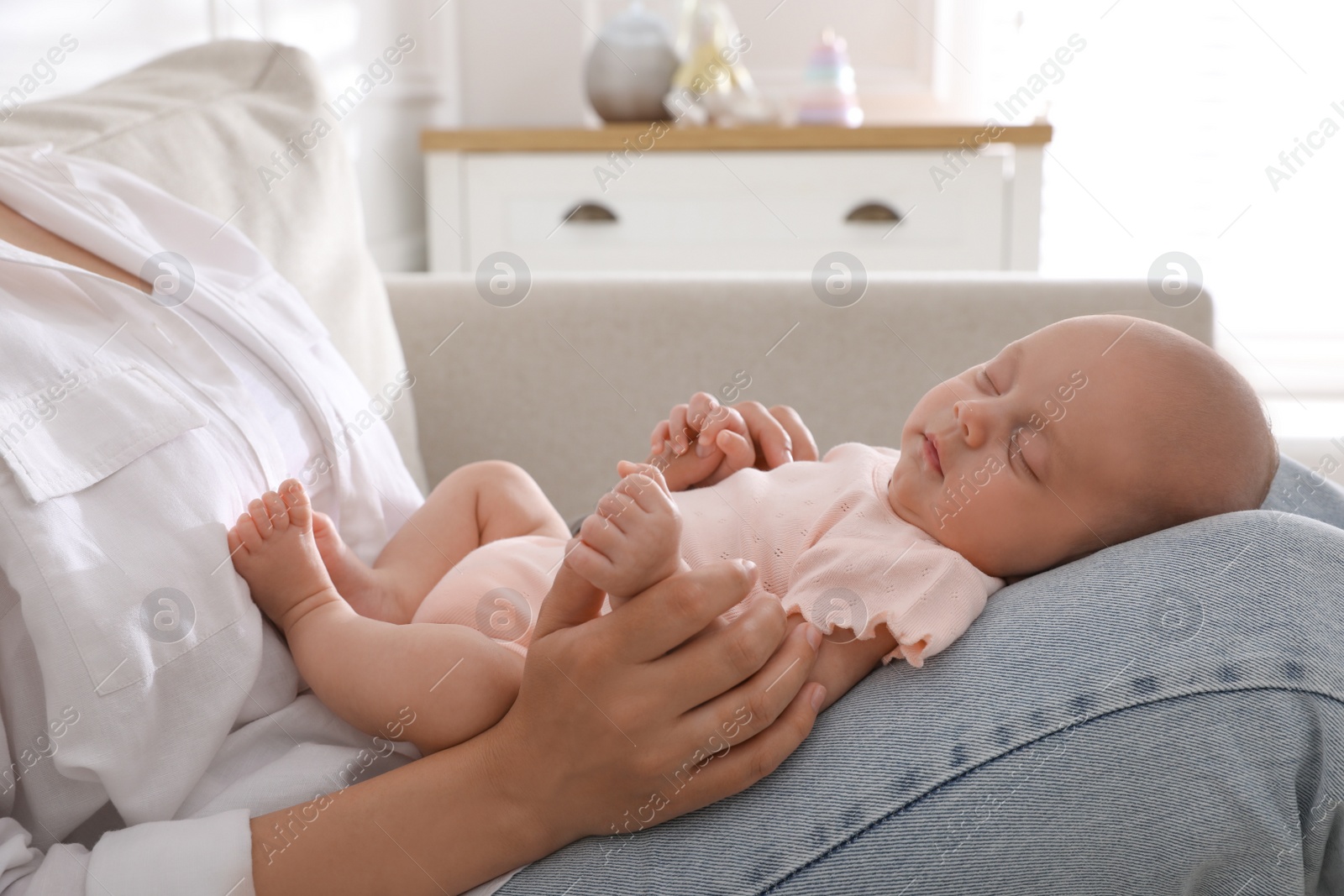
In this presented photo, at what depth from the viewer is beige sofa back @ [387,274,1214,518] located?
51.7 inches

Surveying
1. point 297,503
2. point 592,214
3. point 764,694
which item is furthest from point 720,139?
point 764,694

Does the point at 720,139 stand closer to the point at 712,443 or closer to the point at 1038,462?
the point at 712,443

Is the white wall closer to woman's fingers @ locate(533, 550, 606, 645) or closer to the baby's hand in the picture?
the baby's hand

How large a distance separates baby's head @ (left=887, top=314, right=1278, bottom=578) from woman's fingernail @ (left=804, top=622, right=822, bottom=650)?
0.17 m

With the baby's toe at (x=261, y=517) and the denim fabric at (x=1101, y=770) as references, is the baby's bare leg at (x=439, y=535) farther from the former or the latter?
the denim fabric at (x=1101, y=770)

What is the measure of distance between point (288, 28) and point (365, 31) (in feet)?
1.26

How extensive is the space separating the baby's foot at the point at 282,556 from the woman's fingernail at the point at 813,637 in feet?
1.05

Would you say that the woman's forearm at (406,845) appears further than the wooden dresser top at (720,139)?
No

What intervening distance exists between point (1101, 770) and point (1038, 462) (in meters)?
0.27

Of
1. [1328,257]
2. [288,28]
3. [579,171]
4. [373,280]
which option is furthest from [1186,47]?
[373,280]

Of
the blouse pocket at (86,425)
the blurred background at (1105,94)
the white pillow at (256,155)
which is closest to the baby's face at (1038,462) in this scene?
the blouse pocket at (86,425)

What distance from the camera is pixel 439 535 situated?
0.90 metres

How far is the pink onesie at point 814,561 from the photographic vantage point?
2.14ft

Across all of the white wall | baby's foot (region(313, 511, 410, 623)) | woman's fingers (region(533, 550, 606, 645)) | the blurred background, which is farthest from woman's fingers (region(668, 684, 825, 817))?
the blurred background
